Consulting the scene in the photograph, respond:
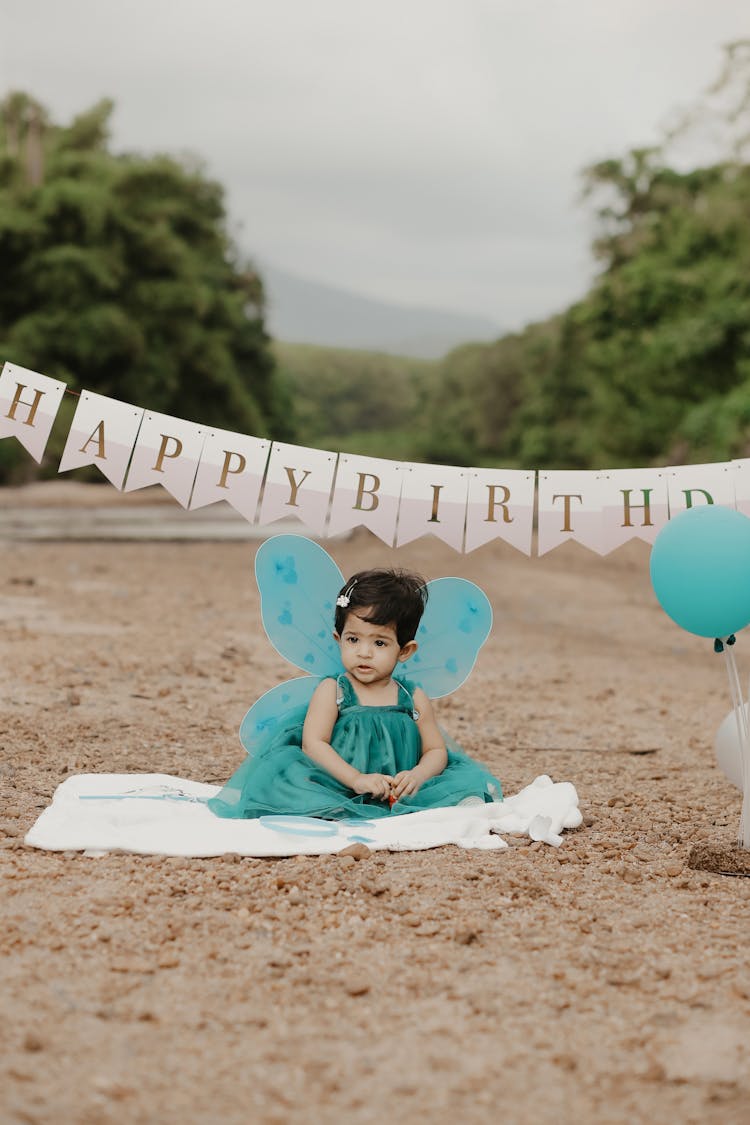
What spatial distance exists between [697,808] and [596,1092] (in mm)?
2939

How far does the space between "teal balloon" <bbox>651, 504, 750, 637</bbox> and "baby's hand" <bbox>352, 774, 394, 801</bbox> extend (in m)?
1.36

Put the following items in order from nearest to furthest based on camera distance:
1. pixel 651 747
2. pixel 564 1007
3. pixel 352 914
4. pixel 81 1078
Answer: pixel 81 1078 → pixel 564 1007 → pixel 352 914 → pixel 651 747

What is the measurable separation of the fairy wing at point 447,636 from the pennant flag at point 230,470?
94 centimetres

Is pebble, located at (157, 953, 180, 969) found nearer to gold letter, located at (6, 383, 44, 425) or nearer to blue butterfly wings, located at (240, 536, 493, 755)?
blue butterfly wings, located at (240, 536, 493, 755)

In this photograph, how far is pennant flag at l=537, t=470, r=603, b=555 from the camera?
199 inches

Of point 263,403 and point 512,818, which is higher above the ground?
point 263,403

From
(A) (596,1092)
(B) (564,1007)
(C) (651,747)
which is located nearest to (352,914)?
(B) (564,1007)

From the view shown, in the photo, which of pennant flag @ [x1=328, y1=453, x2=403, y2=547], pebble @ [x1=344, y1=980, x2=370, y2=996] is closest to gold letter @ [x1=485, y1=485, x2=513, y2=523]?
pennant flag @ [x1=328, y1=453, x2=403, y2=547]

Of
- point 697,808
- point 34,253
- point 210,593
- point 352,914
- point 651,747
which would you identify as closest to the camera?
point 352,914

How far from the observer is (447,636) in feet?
17.9

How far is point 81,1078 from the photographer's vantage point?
272cm

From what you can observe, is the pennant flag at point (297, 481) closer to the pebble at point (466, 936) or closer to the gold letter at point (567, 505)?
the gold letter at point (567, 505)

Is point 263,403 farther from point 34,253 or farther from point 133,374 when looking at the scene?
point 34,253

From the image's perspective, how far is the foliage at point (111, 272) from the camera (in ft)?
97.0
